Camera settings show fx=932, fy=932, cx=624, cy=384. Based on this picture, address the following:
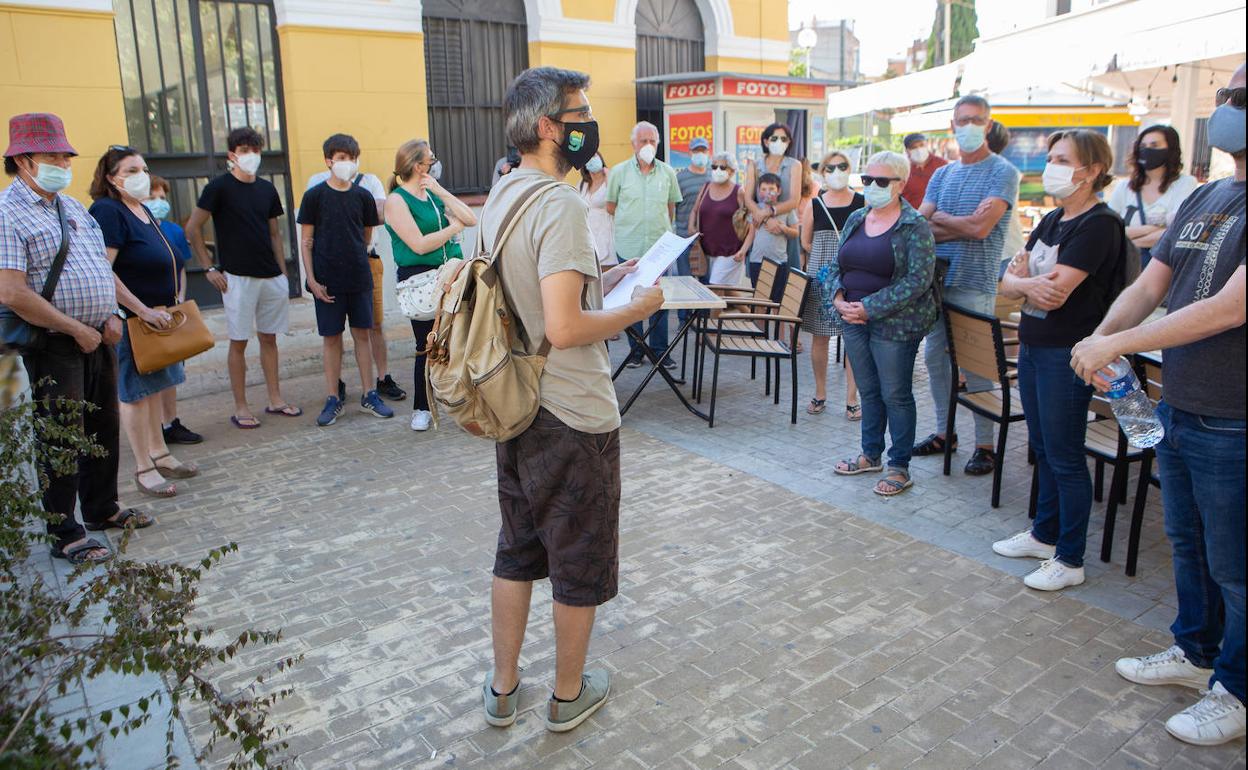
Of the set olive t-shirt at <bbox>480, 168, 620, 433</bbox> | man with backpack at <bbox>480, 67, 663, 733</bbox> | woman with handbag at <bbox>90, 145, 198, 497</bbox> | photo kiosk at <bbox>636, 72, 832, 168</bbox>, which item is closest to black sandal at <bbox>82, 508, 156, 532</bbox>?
woman with handbag at <bbox>90, 145, 198, 497</bbox>

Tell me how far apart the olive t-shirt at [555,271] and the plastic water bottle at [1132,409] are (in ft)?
5.39

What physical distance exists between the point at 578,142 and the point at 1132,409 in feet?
7.12

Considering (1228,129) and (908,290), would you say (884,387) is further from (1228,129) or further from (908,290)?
(1228,129)

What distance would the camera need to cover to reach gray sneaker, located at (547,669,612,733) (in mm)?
3037

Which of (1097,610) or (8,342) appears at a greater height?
(8,342)

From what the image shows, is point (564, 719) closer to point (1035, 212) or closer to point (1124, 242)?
point (1124, 242)

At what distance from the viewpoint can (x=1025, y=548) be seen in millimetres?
4227

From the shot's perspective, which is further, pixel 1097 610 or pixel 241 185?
pixel 241 185

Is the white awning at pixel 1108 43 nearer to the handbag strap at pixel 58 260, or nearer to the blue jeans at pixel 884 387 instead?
the blue jeans at pixel 884 387

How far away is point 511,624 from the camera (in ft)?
9.86

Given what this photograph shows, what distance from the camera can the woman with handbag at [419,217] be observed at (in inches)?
238

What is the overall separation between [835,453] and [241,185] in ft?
14.2

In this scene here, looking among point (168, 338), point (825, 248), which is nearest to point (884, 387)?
point (825, 248)

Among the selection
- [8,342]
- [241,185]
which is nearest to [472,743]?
[8,342]
